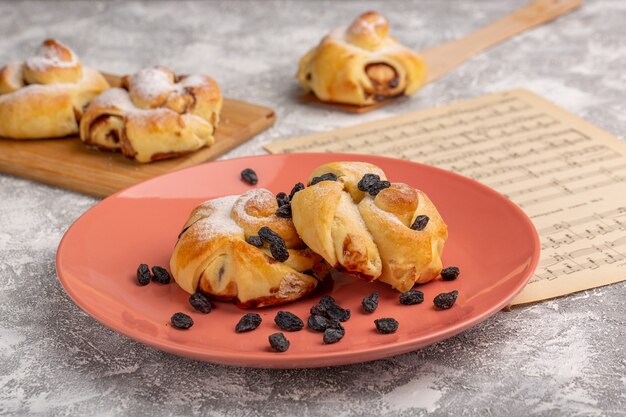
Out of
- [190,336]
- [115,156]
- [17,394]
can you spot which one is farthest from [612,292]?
[115,156]

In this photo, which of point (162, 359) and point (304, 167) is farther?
point (304, 167)

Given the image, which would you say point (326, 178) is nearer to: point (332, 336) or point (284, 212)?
point (284, 212)

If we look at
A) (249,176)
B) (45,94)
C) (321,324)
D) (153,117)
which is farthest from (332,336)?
(45,94)

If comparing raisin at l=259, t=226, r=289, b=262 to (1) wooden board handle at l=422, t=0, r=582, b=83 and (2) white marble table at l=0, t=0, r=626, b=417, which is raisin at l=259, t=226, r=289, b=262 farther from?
(1) wooden board handle at l=422, t=0, r=582, b=83

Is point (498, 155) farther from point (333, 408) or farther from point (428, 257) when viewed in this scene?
point (333, 408)

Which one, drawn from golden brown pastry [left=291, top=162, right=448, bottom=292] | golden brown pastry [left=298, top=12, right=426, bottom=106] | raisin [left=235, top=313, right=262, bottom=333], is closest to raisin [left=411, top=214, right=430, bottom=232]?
golden brown pastry [left=291, top=162, right=448, bottom=292]

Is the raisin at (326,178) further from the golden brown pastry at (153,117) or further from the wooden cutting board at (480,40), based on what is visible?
the wooden cutting board at (480,40)
